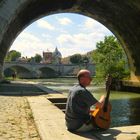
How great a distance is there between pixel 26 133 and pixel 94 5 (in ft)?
83.6

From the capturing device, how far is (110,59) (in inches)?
1896

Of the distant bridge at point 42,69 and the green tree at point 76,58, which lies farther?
the green tree at point 76,58

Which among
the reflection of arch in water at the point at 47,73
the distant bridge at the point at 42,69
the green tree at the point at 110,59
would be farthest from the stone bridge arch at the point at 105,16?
the reflection of arch in water at the point at 47,73

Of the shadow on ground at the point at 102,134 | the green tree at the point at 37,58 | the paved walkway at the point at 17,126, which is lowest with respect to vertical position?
the paved walkway at the point at 17,126

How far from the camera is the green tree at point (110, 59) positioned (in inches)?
1817

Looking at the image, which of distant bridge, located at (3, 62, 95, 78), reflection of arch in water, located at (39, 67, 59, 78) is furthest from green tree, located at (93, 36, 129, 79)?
reflection of arch in water, located at (39, 67, 59, 78)

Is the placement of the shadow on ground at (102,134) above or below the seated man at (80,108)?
below

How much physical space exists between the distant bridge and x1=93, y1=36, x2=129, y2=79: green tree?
55.4m

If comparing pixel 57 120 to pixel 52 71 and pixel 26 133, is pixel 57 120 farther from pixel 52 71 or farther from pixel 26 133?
pixel 52 71

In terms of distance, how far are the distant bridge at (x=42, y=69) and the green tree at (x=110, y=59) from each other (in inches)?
2180

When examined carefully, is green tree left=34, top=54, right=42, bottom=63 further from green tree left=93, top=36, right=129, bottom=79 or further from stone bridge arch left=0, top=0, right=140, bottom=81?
stone bridge arch left=0, top=0, right=140, bottom=81

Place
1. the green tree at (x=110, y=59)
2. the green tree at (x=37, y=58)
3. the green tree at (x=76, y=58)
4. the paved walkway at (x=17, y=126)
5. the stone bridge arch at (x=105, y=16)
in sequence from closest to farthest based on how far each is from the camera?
the paved walkway at (x=17, y=126) < the stone bridge arch at (x=105, y=16) < the green tree at (x=110, y=59) < the green tree at (x=76, y=58) < the green tree at (x=37, y=58)

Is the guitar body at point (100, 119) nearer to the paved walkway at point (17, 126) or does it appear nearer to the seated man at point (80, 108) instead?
the seated man at point (80, 108)

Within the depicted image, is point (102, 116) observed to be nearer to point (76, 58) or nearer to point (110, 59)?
point (110, 59)
